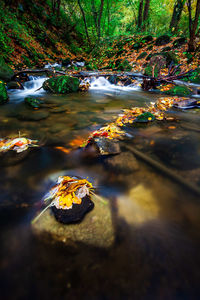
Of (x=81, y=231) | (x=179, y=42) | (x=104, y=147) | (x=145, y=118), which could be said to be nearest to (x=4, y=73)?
(x=145, y=118)

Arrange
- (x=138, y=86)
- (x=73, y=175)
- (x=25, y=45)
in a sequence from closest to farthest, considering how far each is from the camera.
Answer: (x=73, y=175) → (x=138, y=86) → (x=25, y=45)

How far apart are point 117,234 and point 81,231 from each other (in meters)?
0.28

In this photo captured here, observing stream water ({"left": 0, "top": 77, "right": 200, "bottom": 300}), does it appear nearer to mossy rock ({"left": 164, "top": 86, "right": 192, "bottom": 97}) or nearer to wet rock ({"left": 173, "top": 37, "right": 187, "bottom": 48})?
mossy rock ({"left": 164, "top": 86, "right": 192, "bottom": 97})

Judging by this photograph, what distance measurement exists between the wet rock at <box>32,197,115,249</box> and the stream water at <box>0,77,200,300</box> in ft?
0.14

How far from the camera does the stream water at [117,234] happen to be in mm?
889

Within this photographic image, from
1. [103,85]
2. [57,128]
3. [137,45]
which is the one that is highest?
[137,45]

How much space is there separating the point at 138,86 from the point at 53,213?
7592 mm

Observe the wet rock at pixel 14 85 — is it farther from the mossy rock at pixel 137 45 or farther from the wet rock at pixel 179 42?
the mossy rock at pixel 137 45

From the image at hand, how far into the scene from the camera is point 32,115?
3744mm

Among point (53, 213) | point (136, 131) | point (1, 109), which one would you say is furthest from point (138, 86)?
point (53, 213)

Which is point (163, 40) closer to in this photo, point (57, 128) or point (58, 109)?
point (58, 109)

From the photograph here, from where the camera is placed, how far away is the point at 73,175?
70.4 inches

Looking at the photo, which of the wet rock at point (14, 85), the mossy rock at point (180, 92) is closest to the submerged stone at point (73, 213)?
the mossy rock at point (180, 92)

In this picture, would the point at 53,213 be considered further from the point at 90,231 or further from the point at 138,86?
the point at 138,86
